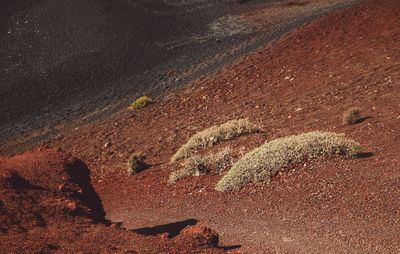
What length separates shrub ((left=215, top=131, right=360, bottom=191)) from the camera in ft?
26.8

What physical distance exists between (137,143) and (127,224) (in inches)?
223

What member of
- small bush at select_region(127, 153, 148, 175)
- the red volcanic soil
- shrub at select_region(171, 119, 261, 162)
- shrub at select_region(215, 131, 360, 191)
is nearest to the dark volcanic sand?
the red volcanic soil

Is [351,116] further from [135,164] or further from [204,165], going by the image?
[135,164]

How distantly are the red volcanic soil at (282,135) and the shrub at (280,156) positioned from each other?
0.71ft

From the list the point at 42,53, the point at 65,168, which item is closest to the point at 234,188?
the point at 65,168

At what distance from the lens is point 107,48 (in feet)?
78.7

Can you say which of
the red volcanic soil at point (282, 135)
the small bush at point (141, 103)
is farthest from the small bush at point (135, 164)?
the small bush at point (141, 103)

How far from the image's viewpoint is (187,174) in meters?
9.75

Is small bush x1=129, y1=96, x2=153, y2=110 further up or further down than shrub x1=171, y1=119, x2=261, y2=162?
further up

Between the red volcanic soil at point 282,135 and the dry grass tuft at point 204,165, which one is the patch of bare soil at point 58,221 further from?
the dry grass tuft at point 204,165

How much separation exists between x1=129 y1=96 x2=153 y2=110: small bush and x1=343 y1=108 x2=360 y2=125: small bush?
30.8ft

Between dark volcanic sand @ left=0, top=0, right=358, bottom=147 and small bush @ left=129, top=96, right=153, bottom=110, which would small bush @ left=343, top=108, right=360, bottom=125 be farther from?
dark volcanic sand @ left=0, top=0, right=358, bottom=147

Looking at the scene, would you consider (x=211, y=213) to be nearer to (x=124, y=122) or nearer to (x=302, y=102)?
(x=302, y=102)

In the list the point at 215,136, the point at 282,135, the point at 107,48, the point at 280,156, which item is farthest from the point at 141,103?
the point at 280,156
